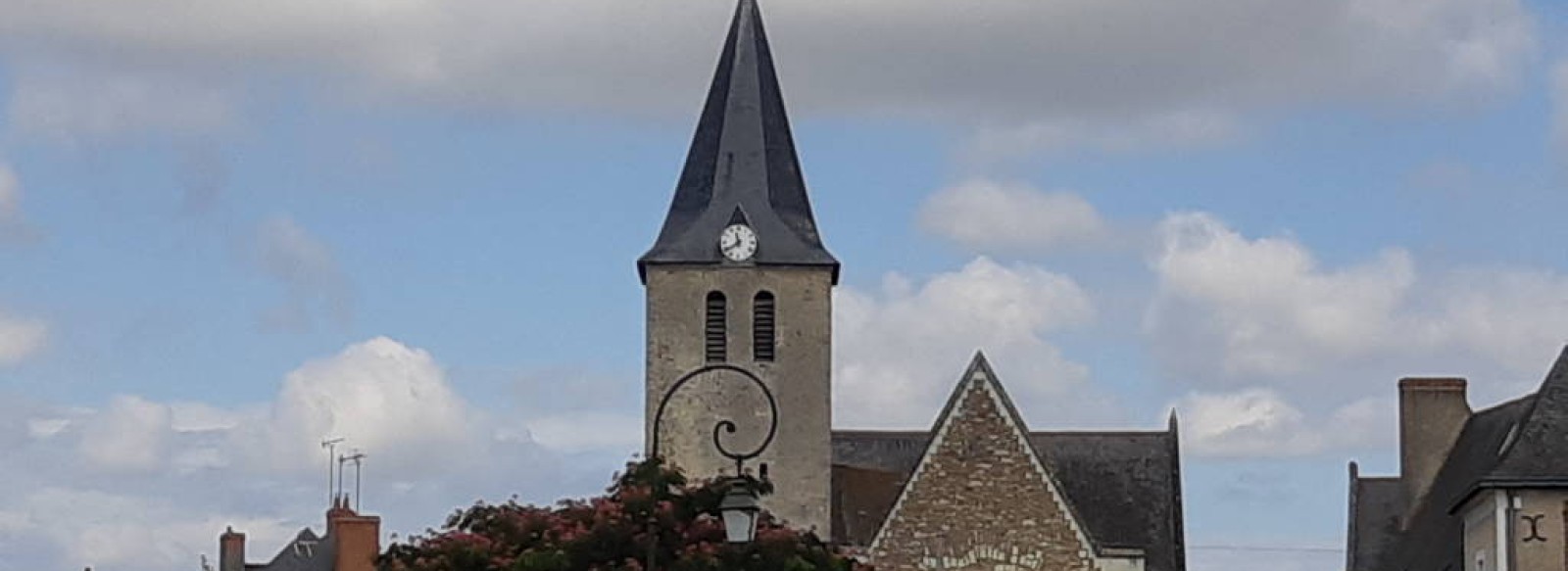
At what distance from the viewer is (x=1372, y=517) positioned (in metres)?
56.8

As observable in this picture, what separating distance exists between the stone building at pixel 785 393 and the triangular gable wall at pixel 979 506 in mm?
22

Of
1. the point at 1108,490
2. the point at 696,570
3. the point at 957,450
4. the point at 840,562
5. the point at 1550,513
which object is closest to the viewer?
the point at 696,570

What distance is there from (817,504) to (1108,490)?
233 inches

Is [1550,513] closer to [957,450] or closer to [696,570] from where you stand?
[957,450]

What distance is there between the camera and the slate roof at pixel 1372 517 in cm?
5594

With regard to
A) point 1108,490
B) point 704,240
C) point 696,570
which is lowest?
point 696,570

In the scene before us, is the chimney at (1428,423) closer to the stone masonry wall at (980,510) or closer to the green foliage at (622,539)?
the stone masonry wall at (980,510)

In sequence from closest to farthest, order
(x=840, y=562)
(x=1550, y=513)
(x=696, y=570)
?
(x=696, y=570) → (x=840, y=562) → (x=1550, y=513)

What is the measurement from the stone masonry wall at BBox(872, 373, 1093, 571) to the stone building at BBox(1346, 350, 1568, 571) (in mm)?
6172

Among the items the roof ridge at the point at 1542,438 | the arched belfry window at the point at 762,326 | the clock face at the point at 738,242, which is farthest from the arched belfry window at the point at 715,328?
the roof ridge at the point at 1542,438

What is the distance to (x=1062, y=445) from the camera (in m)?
56.5

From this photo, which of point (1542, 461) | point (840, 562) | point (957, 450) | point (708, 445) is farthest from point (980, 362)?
point (840, 562)

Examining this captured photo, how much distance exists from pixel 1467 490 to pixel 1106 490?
10190 millimetres

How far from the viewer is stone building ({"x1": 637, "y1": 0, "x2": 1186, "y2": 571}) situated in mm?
51344
